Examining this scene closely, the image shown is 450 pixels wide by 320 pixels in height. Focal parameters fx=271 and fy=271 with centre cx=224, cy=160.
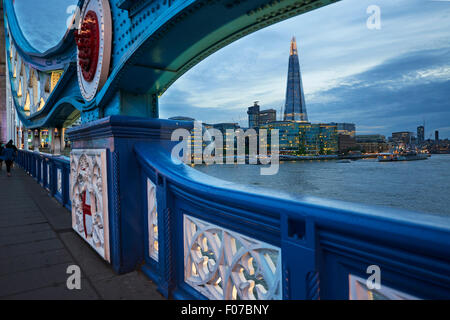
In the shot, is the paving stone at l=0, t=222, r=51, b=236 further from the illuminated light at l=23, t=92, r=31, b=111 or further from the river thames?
the river thames

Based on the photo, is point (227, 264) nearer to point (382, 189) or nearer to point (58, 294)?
point (58, 294)

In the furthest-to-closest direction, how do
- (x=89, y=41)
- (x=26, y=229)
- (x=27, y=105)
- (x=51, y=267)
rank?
1. (x=27, y=105)
2. (x=89, y=41)
3. (x=26, y=229)
4. (x=51, y=267)

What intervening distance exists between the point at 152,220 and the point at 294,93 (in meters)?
157

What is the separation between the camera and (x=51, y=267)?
2402 mm

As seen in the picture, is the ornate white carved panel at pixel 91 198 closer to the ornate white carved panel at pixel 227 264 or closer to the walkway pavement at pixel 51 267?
the walkway pavement at pixel 51 267

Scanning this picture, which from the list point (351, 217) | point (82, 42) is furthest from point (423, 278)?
point (82, 42)

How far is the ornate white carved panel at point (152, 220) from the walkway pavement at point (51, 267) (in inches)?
9.4

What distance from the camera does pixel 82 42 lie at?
17.1ft

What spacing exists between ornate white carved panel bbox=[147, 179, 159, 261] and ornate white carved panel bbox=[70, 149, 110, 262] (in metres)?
0.44

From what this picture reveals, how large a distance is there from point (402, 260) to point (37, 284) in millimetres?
2474

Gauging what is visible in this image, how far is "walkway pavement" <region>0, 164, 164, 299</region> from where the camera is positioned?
1.99 meters

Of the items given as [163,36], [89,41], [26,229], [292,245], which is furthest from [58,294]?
[89,41]

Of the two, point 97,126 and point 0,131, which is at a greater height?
point 0,131
